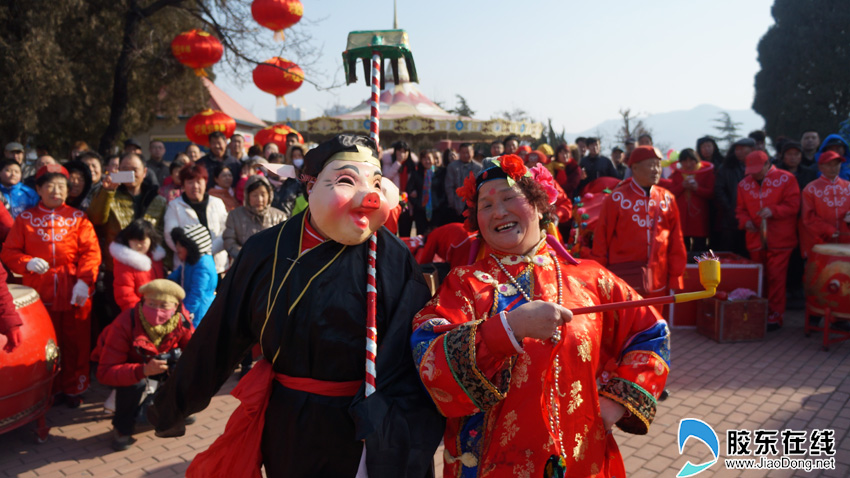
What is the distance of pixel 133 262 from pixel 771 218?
620cm

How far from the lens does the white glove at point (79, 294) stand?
14.8 ft

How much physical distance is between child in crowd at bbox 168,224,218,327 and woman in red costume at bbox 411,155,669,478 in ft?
10.2

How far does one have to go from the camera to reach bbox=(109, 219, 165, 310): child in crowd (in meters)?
4.49

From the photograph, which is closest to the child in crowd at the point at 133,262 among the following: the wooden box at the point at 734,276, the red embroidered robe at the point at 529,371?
the red embroidered robe at the point at 529,371

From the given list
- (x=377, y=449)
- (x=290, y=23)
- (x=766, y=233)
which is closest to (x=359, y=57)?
(x=377, y=449)

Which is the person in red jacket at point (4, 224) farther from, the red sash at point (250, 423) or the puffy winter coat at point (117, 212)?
the red sash at point (250, 423)

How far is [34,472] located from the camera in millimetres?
3703

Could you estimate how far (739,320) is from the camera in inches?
239

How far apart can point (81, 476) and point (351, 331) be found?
8.82ft

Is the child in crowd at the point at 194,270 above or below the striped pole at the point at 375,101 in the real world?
below

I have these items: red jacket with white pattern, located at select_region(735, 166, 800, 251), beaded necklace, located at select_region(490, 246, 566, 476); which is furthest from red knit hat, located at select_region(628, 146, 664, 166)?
beaded necklace, located at select_region(490, 246, 566, 476)

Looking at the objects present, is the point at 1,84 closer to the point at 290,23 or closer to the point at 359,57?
the point at 290,23
